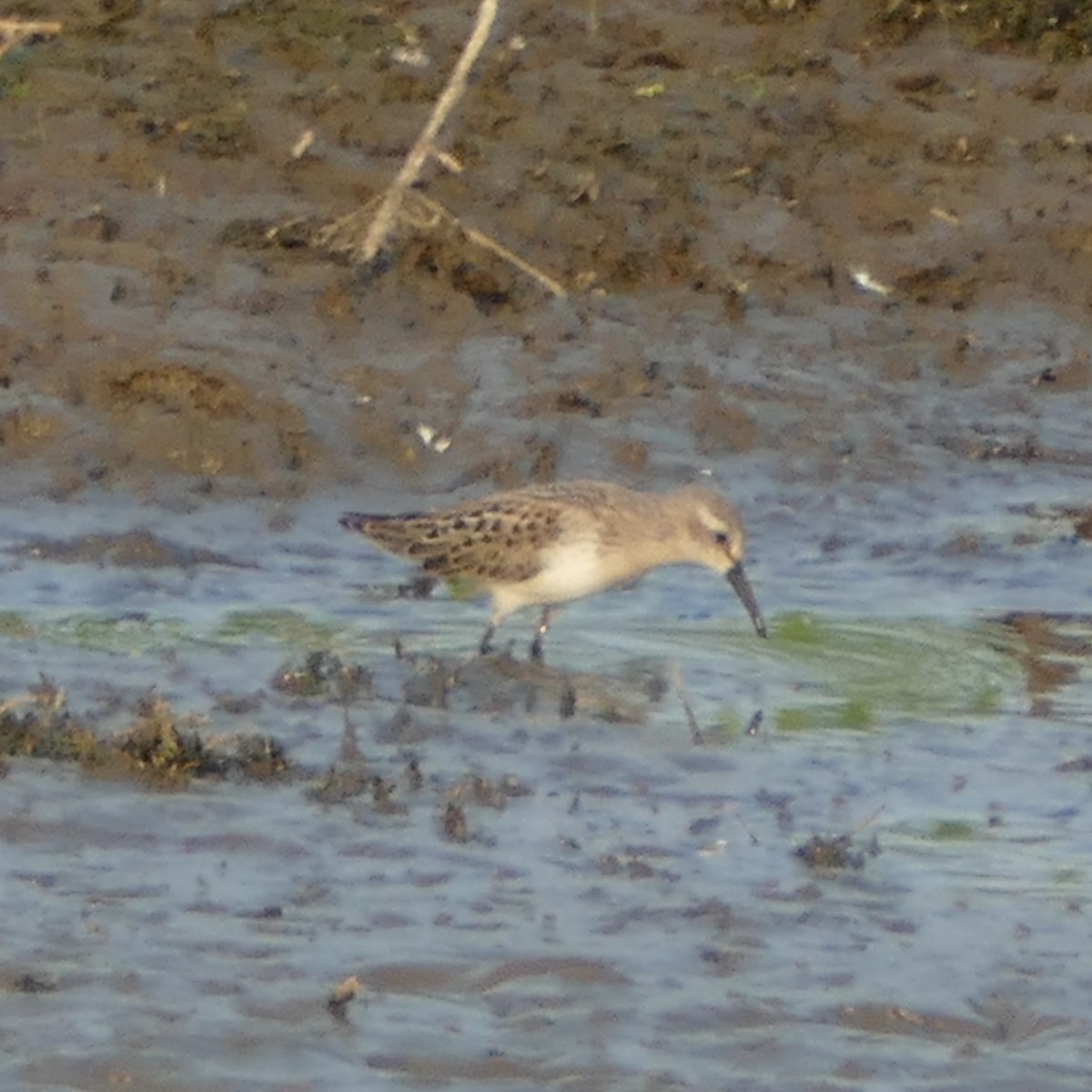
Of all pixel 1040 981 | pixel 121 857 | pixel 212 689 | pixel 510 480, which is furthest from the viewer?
pixel 510 480

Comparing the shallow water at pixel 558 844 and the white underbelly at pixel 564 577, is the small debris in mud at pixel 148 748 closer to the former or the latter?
the shallow water at pixel 558 844

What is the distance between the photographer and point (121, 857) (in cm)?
751

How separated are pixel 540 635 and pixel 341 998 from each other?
3284 mm

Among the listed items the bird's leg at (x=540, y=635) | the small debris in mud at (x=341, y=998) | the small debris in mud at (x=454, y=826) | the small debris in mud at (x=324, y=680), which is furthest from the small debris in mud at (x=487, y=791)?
the bird's leg at (x=540, y=635)

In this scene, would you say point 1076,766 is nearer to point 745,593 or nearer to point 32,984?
point 745,593

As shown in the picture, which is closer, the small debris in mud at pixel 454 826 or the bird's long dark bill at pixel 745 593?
the small debris in mud at pixel 454 826

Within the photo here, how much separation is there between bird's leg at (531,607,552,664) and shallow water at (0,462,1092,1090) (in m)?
0.07

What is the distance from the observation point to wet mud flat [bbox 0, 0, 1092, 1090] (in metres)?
6.89

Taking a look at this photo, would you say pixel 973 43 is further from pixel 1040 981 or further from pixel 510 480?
pixel 1040 981

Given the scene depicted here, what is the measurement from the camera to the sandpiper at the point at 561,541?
974 cm

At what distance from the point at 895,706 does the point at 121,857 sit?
107 inches

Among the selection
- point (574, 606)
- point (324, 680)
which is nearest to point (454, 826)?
point (324, 680)

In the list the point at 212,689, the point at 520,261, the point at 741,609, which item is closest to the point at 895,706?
the point at 741,609

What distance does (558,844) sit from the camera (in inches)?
306
